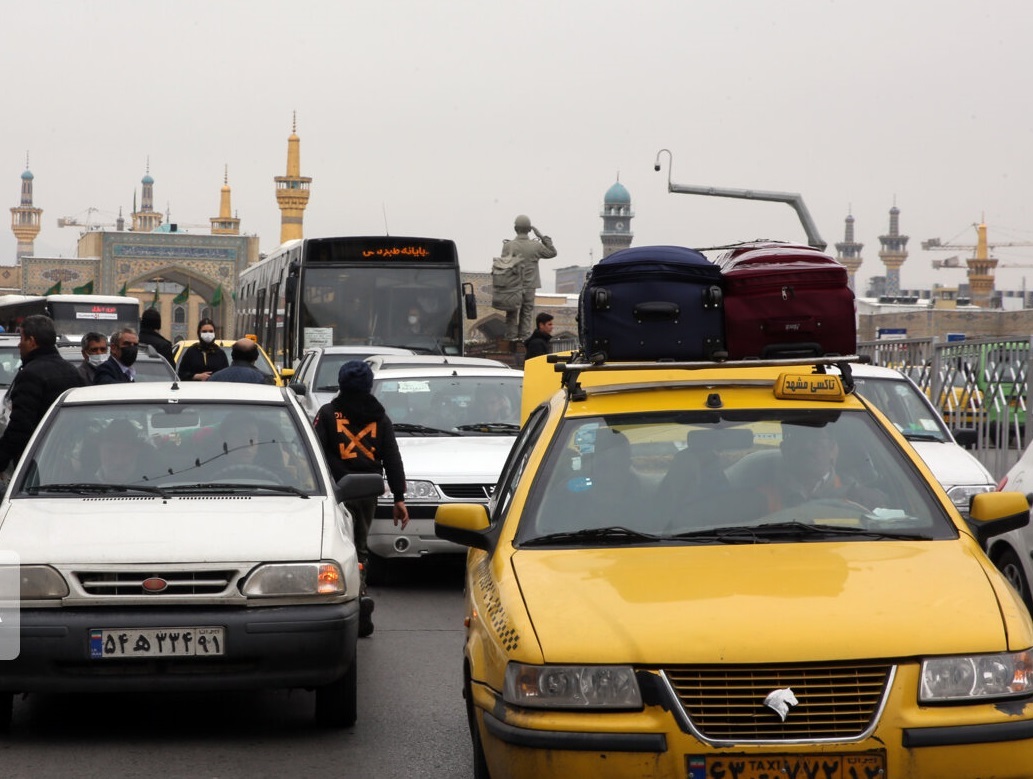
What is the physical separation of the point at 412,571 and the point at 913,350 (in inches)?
293

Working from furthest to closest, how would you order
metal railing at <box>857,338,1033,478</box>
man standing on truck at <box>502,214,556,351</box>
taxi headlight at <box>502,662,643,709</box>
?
man standing on truck at <box>502,214,556,351</box>, metal railing at <box>857,338,1033,478</box>, taxi headlight at <box>502,662,643,709</box>

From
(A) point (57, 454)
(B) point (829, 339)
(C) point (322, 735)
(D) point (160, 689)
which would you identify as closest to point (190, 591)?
(D) point (160, 689)

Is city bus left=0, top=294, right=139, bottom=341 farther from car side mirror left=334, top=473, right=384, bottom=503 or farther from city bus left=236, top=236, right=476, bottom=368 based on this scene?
car side mirror left=334, top=473, right=384, bottom=503

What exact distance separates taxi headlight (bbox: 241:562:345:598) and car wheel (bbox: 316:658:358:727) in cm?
37

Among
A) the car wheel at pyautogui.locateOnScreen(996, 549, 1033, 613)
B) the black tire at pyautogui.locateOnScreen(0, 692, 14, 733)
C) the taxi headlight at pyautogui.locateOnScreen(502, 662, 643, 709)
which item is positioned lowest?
the black tire at pyautogui.locateOnScreen(0, 692, 14, 733)

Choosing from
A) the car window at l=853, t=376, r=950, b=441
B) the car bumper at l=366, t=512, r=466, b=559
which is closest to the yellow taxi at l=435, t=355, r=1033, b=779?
the car bumper at l=366, t=512, r=466, b=559

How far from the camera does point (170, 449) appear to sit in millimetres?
7223

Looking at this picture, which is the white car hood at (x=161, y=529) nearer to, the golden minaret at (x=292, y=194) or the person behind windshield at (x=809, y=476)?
the person behind windshield at (x=809, y=476)

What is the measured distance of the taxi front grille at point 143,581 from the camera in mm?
6035

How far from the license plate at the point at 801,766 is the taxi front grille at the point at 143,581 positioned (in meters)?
2.56

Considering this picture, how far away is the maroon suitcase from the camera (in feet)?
21.6

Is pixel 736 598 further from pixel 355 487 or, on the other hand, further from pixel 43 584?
pixel 355 487

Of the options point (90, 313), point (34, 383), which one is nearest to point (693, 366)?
point (34, 383)

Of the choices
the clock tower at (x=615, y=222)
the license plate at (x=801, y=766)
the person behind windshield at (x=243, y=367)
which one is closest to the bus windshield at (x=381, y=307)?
the person behind windshield at (x=243, y=367)
